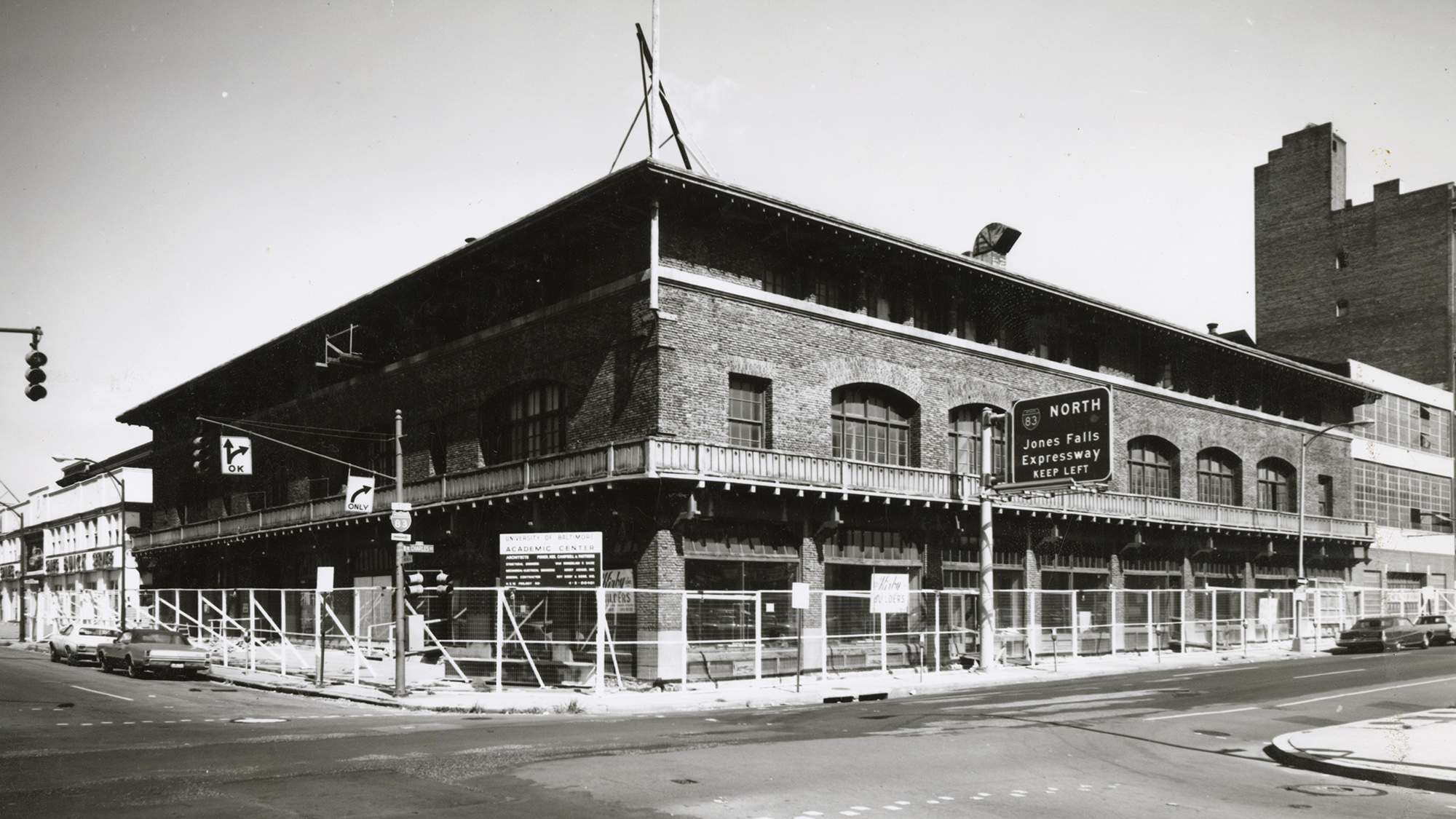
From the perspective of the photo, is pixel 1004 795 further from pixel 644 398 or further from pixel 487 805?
pixel 644 398

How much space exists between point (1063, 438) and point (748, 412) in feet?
31.7

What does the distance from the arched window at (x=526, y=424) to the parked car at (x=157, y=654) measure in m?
10.2

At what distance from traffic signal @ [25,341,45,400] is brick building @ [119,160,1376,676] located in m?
13.0

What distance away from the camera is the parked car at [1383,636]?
44.2 m

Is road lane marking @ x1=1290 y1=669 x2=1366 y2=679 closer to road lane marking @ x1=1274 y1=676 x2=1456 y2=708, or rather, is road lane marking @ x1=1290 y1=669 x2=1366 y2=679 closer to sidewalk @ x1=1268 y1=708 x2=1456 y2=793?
road lane marking @ x1=1274 y1=676 x2=1456 y2=708

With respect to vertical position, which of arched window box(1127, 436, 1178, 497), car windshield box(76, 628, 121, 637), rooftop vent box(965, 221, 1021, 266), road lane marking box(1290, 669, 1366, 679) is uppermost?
rooftop vent box(965, 221, 1021, 266)

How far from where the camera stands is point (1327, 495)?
57.7 m

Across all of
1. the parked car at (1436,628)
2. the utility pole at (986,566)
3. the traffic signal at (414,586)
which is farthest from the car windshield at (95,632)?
the parked car at (1436,628)

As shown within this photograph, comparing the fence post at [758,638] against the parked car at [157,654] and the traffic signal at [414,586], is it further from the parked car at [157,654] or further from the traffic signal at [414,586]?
the parked car at [157,654]

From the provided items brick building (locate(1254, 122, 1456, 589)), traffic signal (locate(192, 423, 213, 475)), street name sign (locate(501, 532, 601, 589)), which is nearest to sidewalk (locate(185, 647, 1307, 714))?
street name sign (locate(501, 532, 601, 589))

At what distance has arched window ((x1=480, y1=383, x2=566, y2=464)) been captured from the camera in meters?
35.7

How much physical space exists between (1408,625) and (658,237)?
109 feet

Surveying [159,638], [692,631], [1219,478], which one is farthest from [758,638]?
[1219,478]

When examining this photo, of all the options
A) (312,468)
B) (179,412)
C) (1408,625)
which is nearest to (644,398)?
(312,468)
